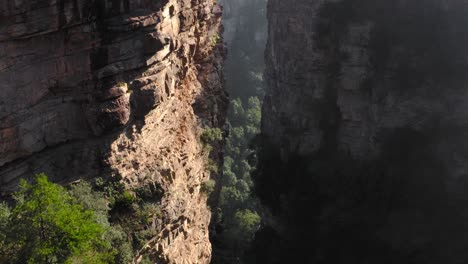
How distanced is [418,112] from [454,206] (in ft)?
18.9

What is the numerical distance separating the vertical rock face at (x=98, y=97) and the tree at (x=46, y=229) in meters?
1.58

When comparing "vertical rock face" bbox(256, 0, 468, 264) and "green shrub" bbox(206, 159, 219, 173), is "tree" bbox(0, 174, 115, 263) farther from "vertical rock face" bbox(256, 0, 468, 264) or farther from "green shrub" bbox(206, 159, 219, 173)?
"vertical rock face" bbox(256, 0, 468, 264)

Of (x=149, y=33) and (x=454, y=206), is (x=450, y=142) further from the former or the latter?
(x=149, y=33)

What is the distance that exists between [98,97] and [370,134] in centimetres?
2092

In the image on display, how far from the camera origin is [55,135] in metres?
14.2

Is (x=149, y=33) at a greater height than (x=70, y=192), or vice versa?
(x=149, y=33)

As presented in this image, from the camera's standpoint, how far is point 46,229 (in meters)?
12.6

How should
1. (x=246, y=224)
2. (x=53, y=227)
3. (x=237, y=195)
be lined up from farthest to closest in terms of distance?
(x=237, y=195)
(x=246, y=224)
(x=53, y=227)

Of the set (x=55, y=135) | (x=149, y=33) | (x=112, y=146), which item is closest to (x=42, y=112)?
(x=55, y=135)

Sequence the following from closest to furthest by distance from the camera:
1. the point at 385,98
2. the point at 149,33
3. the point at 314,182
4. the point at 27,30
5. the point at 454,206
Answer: the point at 27,30, the point at 149,33, the point at 454,206, the point at 385,98, the point at 314,182

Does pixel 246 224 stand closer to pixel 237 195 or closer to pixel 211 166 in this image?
pixel 237 195

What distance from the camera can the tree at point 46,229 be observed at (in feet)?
40.1

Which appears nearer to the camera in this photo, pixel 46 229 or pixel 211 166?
pixel 46 229

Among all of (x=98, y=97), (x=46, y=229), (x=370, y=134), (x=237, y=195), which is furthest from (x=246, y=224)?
(x=46, y=229)
